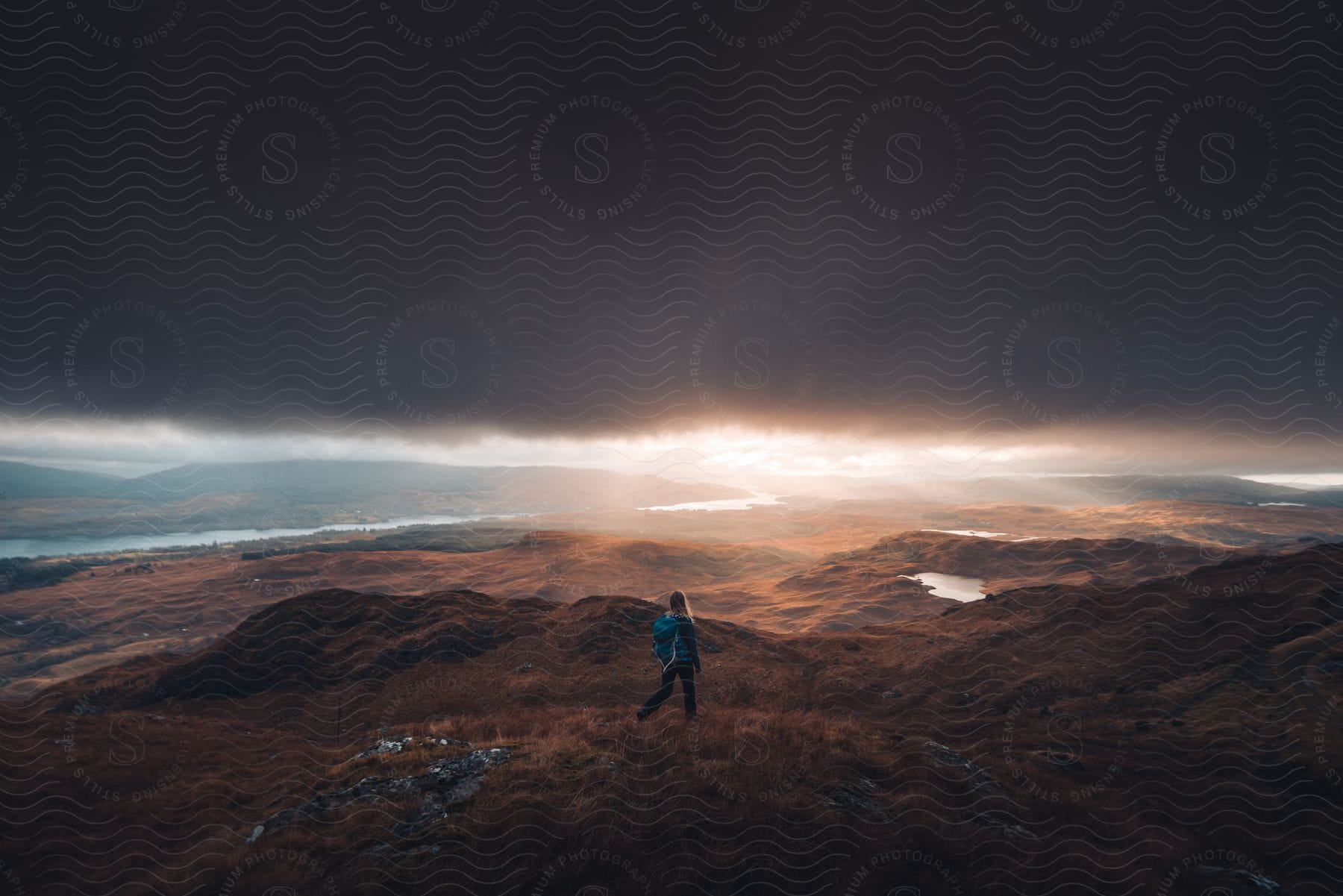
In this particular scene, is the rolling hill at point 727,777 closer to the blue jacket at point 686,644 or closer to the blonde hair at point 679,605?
the blue jacket at point 686,644

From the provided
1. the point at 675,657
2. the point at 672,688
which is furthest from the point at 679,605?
the point at 672,688

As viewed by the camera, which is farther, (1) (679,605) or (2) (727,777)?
(1) (679,605)

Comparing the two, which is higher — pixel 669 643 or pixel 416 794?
pixel 669 643

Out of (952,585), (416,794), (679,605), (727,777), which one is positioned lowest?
(952,585)

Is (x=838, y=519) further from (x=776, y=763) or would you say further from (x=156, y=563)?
(x=156, y=563)

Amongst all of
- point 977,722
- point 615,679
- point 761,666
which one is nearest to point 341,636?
point 615,679

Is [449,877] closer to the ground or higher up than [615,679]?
higher up

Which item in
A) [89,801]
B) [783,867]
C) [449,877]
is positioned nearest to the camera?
[449,877]

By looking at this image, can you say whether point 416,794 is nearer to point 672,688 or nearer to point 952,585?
point 672,688

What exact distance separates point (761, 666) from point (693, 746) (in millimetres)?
19506

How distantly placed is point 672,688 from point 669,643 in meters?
1.11

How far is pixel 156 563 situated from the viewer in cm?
17300

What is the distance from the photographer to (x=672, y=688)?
12734 mm

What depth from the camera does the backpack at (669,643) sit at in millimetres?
12812
